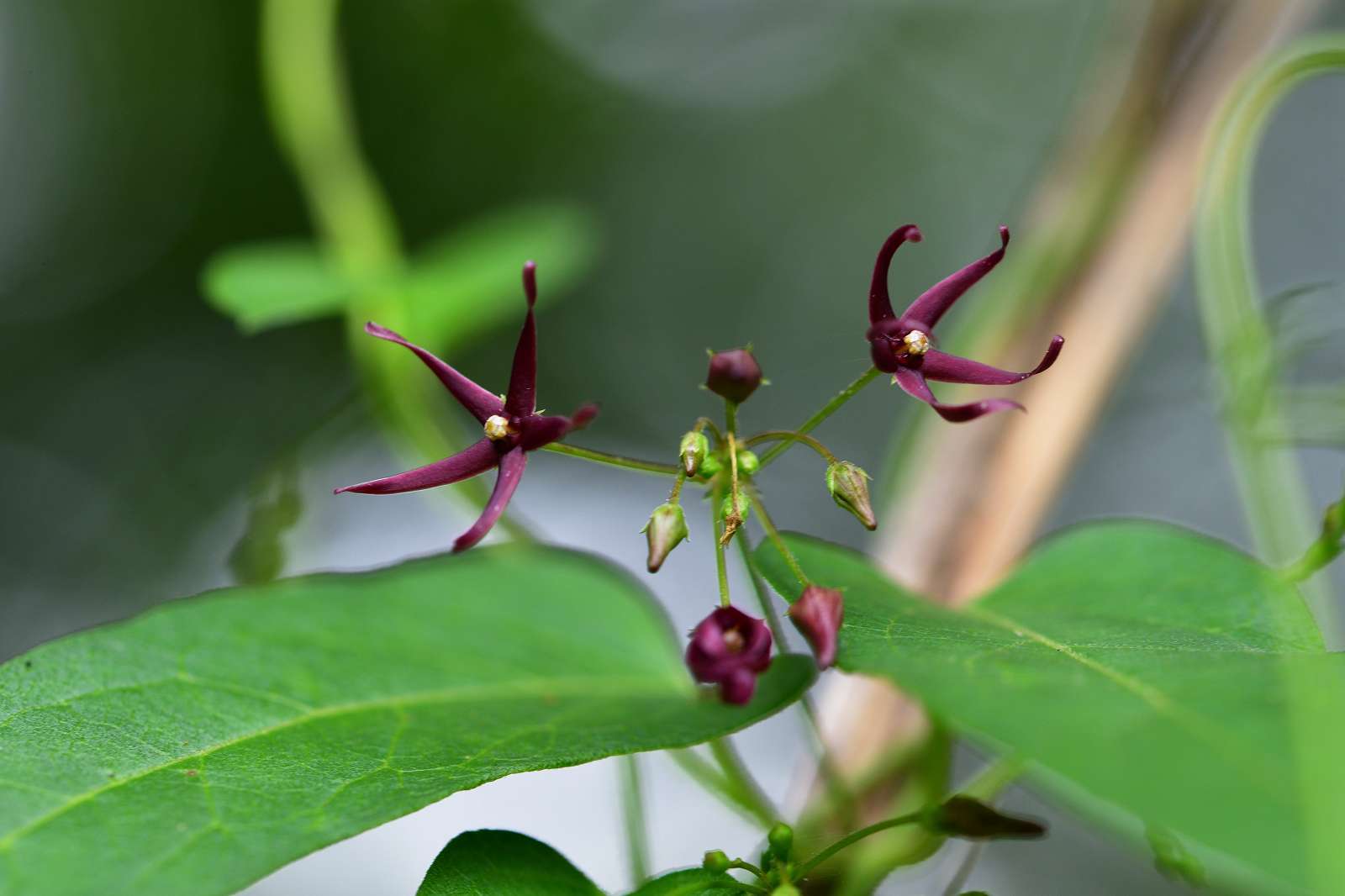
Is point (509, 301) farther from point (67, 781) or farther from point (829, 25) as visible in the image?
point (829, 25)

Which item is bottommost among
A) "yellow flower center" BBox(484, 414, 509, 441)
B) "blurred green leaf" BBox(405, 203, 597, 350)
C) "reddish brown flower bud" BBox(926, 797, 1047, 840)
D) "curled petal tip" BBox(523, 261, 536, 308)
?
"reddish brown flower bud" BBox(926, 797, 1047, 840)

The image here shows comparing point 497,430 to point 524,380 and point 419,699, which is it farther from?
point 419,699

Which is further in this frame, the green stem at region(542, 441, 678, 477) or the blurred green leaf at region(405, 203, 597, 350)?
the blurred green leaf at region(405, 203, 597, 350)

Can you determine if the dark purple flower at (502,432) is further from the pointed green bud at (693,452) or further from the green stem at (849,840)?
the green stem at (849,840)

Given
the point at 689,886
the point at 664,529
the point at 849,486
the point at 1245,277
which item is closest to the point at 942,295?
the point at 849,486

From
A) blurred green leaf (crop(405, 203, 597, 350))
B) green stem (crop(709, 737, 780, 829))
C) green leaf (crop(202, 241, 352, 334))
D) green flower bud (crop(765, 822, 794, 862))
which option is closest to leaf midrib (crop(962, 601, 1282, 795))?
green flower bud (crop(765, 822, 794, 862))

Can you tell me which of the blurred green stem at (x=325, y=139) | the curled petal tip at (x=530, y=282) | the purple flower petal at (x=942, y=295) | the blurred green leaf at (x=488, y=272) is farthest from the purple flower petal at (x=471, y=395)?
the blurred green leaf at (x=488, y=272)

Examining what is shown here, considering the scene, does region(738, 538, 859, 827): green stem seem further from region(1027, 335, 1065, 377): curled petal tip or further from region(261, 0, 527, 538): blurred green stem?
region(261, 0, 527, 538): blurred green stem

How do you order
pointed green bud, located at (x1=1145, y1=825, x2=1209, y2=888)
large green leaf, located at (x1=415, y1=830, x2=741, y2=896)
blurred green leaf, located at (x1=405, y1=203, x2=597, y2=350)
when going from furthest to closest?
blurred green leaf, located at (x1=405, y1=203, x2=597, y2=350) < pointed green bud, located at (x1=1145, y1=825, x2=1209, y2=888) < large green leaf, located at (x1=415, y1=830, x2=741, y2=896)
